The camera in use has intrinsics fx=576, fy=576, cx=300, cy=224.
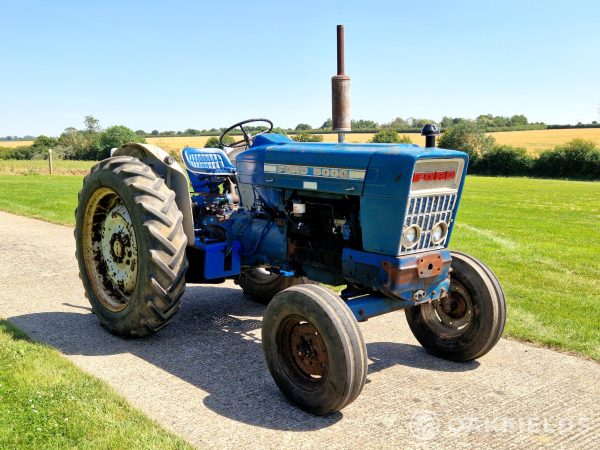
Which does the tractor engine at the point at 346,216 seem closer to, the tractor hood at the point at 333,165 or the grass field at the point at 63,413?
the tractor hood at the point at 333,165

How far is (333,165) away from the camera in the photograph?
420 centimetres

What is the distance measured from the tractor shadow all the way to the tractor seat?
1.41 meters

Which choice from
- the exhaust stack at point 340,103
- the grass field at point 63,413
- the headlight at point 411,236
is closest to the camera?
the grass field at point 63,413

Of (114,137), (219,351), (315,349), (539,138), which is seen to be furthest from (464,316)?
(539,138)

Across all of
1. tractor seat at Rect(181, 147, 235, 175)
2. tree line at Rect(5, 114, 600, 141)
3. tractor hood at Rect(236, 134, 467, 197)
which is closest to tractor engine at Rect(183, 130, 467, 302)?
tractor hood at Rect(236, 134, 467, 197)

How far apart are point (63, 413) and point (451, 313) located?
297 centimetres

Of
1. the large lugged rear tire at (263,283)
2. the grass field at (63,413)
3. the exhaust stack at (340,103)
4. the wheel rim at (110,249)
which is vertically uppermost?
the exhaust stack at (340,103)

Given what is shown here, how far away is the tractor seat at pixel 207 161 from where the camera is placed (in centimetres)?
589

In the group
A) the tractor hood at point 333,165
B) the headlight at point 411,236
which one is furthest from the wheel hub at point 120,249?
the headlight at point 411,236

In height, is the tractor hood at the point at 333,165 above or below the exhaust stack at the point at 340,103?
below

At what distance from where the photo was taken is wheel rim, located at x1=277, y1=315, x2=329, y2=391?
3.70m

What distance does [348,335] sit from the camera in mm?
3480

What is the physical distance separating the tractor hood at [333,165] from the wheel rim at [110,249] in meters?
1.15

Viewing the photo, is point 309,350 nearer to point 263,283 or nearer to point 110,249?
point 263,283
